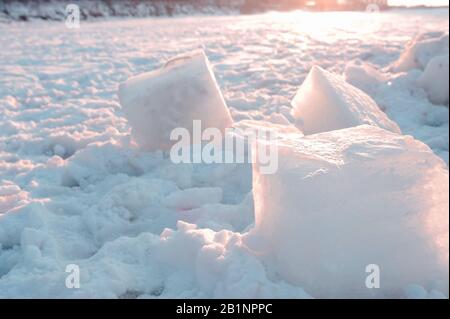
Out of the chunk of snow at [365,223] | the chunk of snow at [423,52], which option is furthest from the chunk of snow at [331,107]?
the chunk of snow at [423,52]

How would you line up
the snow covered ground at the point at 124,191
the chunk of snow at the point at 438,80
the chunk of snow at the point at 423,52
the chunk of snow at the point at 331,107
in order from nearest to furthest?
the snow covered ground at the point at 124,191 < the chunk of snow at the point at 331,107 < the chunk of snow at the point at 438,80 < the chunk of snow at the point at 423,52

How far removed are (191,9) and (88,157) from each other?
2057 centimetres

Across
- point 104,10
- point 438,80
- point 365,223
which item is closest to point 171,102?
point 365,223

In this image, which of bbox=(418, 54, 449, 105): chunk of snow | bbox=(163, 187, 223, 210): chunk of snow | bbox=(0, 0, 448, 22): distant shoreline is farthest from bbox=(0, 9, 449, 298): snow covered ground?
bbox=(0, 0, 448, 22): distant shoreline

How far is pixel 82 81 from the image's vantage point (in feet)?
18.6

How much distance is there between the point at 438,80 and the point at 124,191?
10.5ft

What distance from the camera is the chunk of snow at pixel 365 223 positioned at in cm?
140

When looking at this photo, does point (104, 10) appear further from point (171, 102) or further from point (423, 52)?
point (171, 102)

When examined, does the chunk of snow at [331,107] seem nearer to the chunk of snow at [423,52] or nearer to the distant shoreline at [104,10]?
the chunk of snow at [423,52]

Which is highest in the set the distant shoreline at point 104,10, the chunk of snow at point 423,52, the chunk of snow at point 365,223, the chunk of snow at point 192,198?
the distant shoreline at point 104,10

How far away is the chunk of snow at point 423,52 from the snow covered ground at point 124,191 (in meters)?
0.22

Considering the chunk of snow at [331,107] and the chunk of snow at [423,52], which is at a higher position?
the chunk of snow at [423,52]

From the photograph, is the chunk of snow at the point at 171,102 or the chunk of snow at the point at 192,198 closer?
the chunk of snow at the point at 192,198
